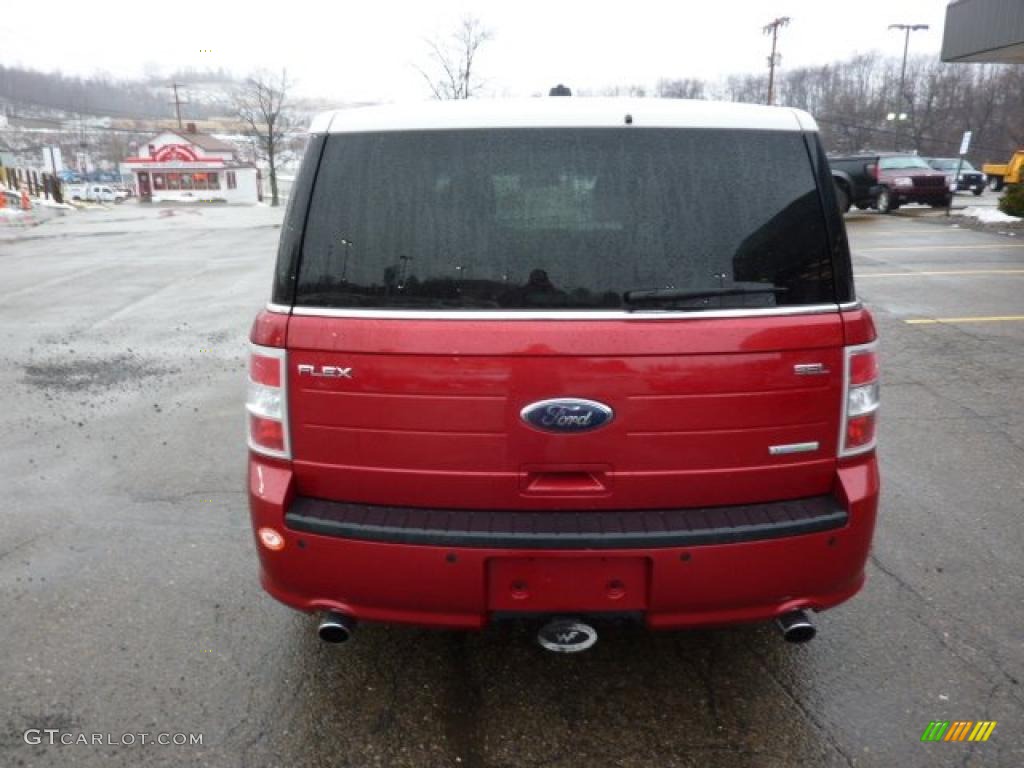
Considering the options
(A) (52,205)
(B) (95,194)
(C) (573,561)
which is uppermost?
(C) (573,561)

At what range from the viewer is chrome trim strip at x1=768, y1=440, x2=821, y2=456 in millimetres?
2414

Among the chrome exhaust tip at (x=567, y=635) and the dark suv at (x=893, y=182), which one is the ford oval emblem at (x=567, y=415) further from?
the dark suv at (x=893, y=182)

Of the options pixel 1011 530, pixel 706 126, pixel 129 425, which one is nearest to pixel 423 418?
pixel 706 126

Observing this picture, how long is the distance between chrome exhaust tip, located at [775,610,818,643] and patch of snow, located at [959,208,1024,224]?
824 inches

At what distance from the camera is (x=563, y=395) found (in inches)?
90.6

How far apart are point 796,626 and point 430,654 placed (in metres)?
1.34

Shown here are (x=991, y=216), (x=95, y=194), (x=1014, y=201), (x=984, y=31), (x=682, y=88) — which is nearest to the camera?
(x=984, y=31)

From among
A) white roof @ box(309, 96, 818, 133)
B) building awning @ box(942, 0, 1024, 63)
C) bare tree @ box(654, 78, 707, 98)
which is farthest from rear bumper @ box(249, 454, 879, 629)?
bare tree @ box(654, 78, 707, 98)

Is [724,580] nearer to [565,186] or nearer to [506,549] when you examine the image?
[506,549]

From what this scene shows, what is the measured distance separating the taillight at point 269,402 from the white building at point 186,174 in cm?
6411

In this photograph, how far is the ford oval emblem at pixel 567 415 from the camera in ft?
7.56

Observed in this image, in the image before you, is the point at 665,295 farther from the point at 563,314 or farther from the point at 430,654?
the point at 430,654

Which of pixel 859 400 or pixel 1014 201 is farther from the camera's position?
pixel 1014 201

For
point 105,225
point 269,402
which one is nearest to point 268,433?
point 269,402
